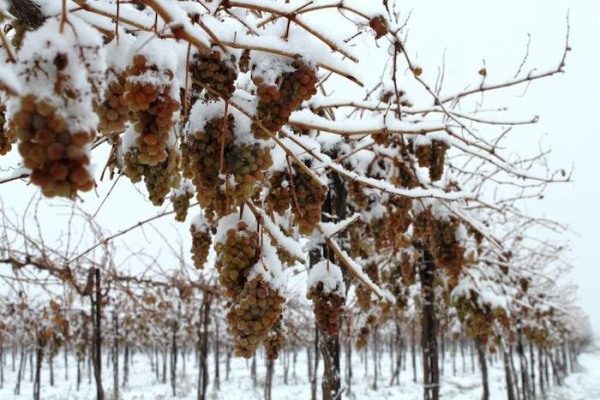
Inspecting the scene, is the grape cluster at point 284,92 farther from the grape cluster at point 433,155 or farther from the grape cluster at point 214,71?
the grape cluster at point 433,155

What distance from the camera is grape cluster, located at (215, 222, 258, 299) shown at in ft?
4.82

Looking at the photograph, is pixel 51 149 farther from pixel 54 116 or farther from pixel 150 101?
pixel 150 101

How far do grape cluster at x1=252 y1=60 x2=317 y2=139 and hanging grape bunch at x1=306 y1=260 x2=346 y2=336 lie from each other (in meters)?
1.00

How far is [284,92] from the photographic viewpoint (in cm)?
122

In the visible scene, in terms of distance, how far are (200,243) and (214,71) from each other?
65.5 inches

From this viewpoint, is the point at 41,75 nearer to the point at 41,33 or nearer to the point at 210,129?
the point at 41,33

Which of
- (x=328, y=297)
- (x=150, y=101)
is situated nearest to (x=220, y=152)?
(x=150, y=101)

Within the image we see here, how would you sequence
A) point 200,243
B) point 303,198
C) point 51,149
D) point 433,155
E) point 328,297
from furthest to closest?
1. point 433,155
2. point 200,243
3. point 328,297
4. point 303,198
5. point 51,149

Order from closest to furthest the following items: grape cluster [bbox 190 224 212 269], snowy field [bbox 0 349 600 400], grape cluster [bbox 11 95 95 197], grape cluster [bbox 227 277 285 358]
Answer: grape cluster [bbox 11 95 95 197] < grape cluster [bbox 227 277 285 358] < grape cluster [bbox 190 224 212 269] < snowy field [bbox 0 349 600 400]

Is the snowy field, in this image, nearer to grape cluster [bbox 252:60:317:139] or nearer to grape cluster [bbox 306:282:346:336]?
grape cluster [bbox 306:282:346:336]

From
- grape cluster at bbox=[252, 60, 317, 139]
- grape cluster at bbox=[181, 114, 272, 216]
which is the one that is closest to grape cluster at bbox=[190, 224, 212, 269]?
grape cluster at bbox=[181, 114, 272, 216]

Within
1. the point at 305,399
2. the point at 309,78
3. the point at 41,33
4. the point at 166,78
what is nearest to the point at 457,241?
the point at 309,78

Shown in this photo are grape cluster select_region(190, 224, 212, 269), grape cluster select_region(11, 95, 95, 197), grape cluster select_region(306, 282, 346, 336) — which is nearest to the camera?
grape cluster select_region(11, 95, 95, 197)

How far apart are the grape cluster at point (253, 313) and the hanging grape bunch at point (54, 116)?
808 mm
